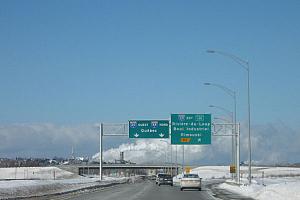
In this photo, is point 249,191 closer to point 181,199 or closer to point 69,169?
point 181,199

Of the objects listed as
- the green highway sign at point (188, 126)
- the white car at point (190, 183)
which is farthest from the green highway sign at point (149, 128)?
the white car at point (190, 183)

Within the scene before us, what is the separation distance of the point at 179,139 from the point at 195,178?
36.8 feet

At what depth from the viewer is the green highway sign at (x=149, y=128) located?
74.1 metres

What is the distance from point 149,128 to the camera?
243 ft

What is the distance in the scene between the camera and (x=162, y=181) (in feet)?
278

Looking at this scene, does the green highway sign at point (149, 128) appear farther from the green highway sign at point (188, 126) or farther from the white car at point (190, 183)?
the white car at point (190, 183)

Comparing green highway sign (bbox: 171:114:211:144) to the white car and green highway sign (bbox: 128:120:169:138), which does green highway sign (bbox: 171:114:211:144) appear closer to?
green highway sign (bbox: 128:120:169:138)

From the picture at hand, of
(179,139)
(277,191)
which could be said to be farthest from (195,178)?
(277,191)

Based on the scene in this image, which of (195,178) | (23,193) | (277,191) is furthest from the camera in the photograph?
(195,178)

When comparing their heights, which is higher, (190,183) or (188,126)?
(188,126)

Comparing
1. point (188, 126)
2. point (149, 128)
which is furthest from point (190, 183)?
point (149, 128)

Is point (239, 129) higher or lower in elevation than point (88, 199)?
higher

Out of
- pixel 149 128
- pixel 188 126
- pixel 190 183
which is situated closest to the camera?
pixel 190 183

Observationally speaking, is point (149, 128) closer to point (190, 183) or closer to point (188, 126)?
point (188, 126)
